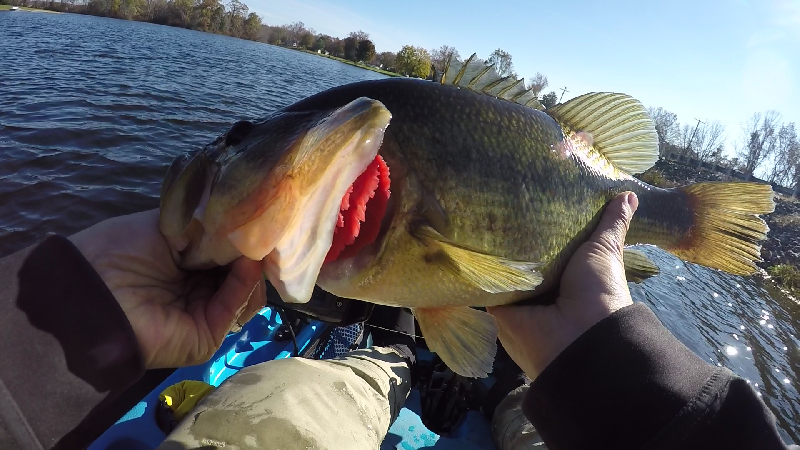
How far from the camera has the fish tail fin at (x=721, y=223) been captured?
2.90 m

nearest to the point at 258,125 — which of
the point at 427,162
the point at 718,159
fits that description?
the point at 427,162

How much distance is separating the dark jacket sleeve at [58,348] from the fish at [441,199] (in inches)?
15.8

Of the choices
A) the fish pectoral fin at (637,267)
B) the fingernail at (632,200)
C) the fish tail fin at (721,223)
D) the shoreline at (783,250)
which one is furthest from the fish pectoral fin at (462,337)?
the shoreline at (783,250)

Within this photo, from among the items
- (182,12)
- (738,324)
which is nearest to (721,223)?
(738,324)

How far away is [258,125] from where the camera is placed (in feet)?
5.78

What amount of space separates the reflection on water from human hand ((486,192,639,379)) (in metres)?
9.70

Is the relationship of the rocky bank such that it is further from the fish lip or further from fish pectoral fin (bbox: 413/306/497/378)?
the fish lip

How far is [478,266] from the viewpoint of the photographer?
6.47 feet

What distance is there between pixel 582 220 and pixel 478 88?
3.11 ft

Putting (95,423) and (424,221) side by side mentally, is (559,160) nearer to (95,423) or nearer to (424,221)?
(424,221)

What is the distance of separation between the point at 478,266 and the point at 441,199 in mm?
342

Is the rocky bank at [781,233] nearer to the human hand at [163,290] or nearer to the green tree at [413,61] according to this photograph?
the human hand at [163,290]

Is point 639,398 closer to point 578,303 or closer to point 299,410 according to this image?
point 578,303

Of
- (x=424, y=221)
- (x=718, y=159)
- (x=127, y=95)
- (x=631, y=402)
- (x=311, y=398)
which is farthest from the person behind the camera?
(x=718, y=159)
